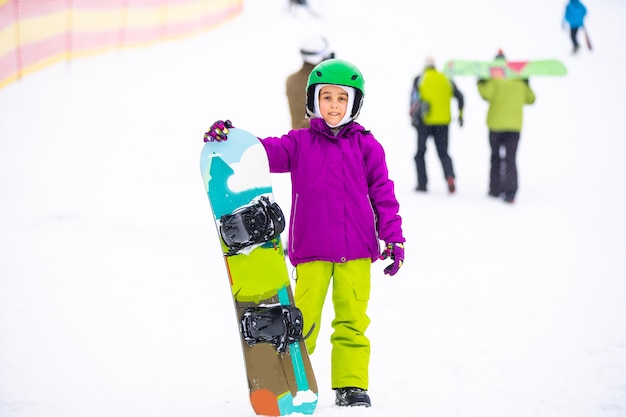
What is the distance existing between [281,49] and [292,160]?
15.3 m

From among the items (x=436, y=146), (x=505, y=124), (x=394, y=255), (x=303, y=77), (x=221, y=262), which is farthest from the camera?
(x=436, y=146)

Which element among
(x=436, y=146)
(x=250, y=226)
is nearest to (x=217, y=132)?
(x=250, y=226)

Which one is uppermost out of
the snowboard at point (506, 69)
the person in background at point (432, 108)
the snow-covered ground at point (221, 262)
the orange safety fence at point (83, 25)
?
the orange safety fence at point (83, 25)

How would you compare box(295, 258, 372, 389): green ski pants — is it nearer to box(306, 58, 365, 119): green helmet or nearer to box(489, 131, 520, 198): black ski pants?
box(306, 58, 365, 119): green helmet

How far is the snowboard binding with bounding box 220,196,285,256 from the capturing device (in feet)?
10.8

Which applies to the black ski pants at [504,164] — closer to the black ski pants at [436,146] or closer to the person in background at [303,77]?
the black ski pants at [436,146]

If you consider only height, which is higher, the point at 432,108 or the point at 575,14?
the point at 575,14

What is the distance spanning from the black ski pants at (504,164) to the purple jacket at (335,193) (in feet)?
19.9

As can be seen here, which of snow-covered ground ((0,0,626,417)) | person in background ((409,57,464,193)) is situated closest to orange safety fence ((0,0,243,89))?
snow-covered ground ((0,0,626,417))

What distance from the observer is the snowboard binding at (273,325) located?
3268mm

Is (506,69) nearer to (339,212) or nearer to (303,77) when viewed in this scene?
(303,77)

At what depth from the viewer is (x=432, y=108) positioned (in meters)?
9.54

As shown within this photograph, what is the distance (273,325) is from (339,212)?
25.2 inches

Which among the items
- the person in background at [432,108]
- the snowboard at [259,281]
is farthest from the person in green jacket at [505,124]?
the snowboard at [259,281]
